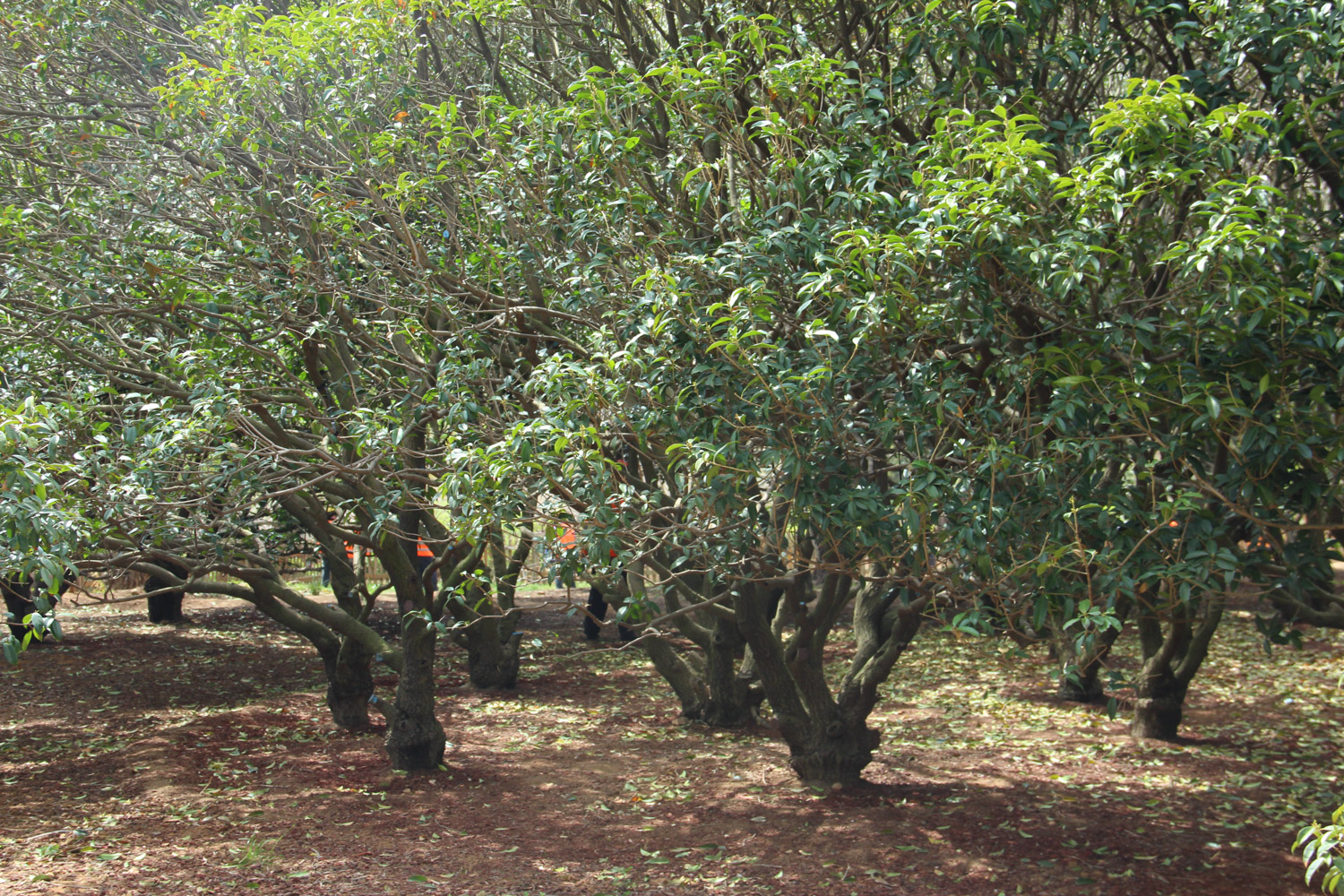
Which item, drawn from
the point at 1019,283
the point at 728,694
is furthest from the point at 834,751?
the point at 1019,283

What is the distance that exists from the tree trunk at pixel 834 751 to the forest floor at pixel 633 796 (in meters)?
0.16

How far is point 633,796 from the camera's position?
25.5 feet

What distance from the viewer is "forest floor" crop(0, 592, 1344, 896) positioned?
6.06 m

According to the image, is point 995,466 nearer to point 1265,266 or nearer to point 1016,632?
point 1016,632

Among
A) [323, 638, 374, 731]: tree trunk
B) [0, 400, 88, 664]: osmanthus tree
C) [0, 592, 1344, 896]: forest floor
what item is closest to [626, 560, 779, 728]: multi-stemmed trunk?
[0, 592, 1344, 896]: forest floor

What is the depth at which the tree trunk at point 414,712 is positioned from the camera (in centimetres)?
802

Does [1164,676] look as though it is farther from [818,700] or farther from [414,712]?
[414,712]

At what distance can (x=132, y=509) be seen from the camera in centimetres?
557

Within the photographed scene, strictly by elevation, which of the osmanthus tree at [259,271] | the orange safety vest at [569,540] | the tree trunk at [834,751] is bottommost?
the tree trunk at [834,751]

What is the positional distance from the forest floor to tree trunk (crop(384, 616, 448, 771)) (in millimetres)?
216

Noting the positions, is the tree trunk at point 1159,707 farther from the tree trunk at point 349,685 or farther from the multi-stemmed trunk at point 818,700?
the tree trunk at point 349,685

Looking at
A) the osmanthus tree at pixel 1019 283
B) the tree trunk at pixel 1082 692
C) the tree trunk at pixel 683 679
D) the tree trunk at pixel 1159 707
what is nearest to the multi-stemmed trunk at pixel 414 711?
the tree trunk at pixel 683 679

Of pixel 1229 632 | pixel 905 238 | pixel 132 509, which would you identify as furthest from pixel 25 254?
pixel 1229 632

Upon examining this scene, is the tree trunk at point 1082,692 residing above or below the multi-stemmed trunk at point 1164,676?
below
